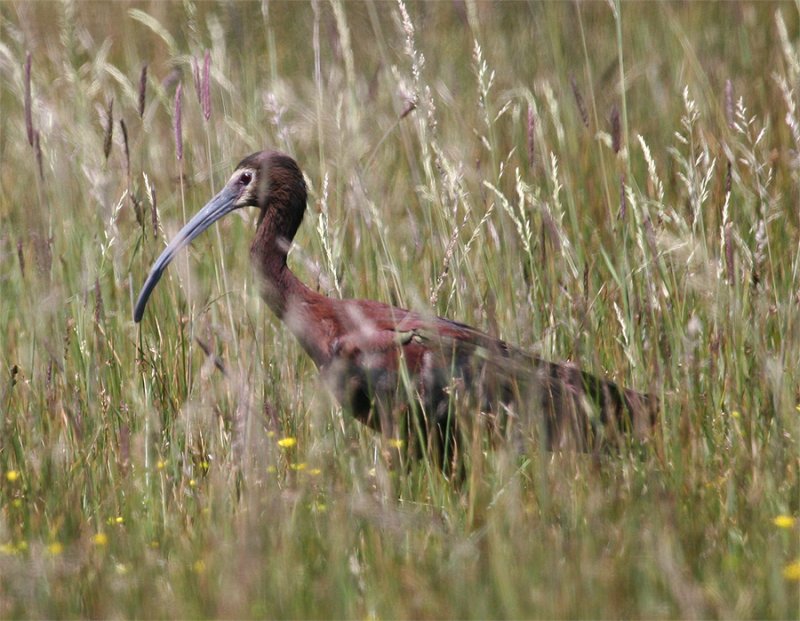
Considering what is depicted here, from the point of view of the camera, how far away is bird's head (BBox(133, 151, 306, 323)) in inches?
159

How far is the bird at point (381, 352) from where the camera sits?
348 cm

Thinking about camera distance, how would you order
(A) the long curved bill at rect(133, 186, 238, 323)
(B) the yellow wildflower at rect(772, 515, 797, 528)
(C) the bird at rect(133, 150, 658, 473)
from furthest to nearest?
(A) the long curved bill at rect(133, 186, 238, 323) → (C) the bird at rect(133, 150, 658, 473) → (B) the yellow wildflower at rect(772, 515, 797, 528)

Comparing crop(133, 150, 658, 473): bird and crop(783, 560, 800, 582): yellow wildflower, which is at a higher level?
crop(133, 150, 658, 473): bird

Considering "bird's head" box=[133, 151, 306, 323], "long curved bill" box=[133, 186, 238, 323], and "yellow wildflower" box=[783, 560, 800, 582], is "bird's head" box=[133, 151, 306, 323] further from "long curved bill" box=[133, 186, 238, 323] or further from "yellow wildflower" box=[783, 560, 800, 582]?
"yellow wildflower" box=[783, 560, 800, 582]

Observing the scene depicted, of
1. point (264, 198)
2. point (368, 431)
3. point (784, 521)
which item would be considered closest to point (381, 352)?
point (368, 431)

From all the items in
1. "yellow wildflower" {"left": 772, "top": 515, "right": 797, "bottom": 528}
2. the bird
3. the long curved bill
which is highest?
the long curved bill

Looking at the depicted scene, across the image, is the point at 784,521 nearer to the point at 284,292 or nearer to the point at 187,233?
the point at 284,292

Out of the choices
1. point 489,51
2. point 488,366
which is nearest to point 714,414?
point 488,366

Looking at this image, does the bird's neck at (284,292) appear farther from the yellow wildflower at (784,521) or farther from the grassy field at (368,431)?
the yellow wildflower at (784,521)

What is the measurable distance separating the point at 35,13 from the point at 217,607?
617cm

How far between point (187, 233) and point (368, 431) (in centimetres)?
84

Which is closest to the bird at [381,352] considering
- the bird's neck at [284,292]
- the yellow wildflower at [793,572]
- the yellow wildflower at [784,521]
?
the bird's neck at [284,292]

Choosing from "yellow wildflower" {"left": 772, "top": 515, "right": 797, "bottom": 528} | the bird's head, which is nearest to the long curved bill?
the bird's head

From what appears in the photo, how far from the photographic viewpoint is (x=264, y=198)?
4.12 m
